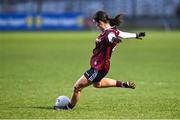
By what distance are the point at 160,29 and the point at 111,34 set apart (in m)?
46.0

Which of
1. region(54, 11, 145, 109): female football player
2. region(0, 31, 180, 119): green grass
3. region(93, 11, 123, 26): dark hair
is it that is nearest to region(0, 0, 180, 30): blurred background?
region(0, 31, 180, 119): green grass

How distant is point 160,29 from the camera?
57250mm

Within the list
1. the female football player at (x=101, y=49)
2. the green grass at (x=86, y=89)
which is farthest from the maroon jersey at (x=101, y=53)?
the green grass at (x=86, y=89)

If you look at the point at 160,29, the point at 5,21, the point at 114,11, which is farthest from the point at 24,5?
the point at 160,29

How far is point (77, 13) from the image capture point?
5534cm

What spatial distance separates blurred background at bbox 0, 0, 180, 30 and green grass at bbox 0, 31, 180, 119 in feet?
79.8

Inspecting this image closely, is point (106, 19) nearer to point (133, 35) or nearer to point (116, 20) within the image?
point (116, 20)

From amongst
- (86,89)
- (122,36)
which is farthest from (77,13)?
(122,36)

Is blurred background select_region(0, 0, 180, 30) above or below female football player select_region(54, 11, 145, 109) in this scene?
below

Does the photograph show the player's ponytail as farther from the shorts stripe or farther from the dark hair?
the shorts stripe

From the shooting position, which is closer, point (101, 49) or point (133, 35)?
point (133, 35)

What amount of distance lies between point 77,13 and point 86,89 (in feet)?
128

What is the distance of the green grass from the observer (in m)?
12.0

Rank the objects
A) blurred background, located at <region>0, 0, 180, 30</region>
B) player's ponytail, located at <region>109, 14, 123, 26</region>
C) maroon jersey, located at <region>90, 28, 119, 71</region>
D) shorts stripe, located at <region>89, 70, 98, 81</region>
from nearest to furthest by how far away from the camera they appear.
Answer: player's ponytail, located at <region>109, 14, 123, 26</region>, maroon jersey, located at <region>90, 28, 119, 71</region>, shorts stripe, located at <region>89, 70, 98, 81</region>, blurred background, located at <region>0, 0, 180, 30</region>
